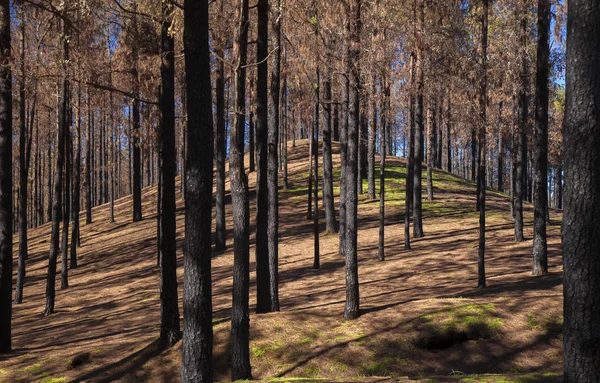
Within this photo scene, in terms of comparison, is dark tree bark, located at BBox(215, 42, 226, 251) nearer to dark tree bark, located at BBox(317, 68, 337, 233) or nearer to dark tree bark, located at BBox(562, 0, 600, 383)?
dark tree bark, located at BBox(317, 68, 337, 233)

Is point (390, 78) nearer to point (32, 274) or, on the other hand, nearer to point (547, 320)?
point (547, 320)

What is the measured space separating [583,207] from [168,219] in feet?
28.7

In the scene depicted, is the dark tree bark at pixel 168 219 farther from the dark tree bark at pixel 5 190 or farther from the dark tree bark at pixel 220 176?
the dark tree bark at pixel 220 176

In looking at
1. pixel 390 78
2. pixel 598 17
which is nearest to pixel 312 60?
pixel 390 78

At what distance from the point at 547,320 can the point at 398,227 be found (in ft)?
50.6

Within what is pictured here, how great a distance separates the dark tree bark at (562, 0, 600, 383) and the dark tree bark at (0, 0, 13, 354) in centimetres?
1312

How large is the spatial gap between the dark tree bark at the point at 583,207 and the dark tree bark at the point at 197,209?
4938mm

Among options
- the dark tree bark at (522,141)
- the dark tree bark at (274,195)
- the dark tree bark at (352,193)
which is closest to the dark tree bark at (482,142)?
the dark tree bark at (352,193)

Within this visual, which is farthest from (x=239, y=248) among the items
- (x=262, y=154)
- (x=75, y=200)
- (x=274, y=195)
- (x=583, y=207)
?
(x=75, y=200)

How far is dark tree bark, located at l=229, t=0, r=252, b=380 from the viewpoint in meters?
10.2

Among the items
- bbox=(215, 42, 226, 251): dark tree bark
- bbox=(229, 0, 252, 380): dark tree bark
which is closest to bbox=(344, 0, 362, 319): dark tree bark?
bbox=(229, 0, 252, 380): dark tree bark

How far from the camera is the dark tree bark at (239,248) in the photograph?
10.2m

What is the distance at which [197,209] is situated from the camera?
7.45m

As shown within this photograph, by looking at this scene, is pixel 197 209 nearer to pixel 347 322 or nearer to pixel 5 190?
pixel 347 322
